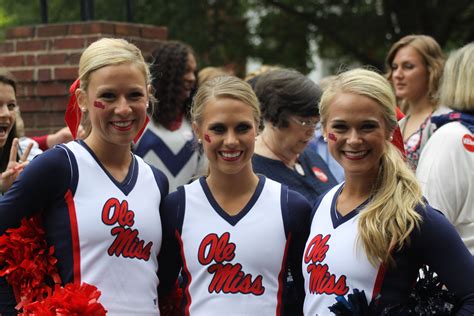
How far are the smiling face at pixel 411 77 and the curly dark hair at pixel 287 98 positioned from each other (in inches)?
62.5

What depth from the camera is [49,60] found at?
222 inches

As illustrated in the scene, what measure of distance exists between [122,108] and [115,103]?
44mm

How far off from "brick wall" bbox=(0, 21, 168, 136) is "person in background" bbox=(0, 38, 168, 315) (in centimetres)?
247

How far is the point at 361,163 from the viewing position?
9.51 ft

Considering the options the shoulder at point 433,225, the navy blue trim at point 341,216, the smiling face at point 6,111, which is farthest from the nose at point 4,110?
the shoulder at point 433,225

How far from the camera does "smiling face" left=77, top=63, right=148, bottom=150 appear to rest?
3027 mm

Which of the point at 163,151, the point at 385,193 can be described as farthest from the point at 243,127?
the point at 163,151

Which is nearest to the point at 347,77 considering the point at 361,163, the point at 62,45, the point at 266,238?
the point at 361,163


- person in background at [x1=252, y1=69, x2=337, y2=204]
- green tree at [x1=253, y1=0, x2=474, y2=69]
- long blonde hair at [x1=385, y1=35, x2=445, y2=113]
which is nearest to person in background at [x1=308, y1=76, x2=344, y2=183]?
long blonde hair at [x1=385, y1=35, x2=445, y2=113]

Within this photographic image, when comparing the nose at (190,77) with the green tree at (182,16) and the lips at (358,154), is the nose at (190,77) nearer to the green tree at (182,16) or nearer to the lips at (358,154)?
the lips at (358,154)

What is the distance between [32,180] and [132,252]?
1.60 feet

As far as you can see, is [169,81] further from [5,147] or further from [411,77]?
[411,77]

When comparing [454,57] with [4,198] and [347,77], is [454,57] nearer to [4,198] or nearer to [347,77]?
[347,77]

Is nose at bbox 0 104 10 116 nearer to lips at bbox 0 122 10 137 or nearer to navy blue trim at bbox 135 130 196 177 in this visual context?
lips at bbox 0 122 10 137
